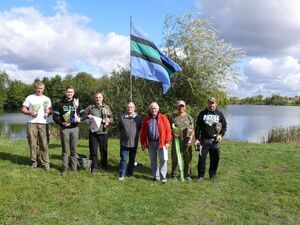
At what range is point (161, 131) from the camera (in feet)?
27.3

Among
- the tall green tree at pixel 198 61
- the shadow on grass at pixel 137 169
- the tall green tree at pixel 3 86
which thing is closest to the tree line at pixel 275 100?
the tall green tree at pixel 3 86

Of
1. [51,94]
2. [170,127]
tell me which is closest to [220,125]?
[170,127]

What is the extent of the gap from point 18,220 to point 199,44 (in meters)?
17.3

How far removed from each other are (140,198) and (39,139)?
2.96 metres

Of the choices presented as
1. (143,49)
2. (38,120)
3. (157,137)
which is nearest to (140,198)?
(157,137)

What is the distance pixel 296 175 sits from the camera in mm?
9539

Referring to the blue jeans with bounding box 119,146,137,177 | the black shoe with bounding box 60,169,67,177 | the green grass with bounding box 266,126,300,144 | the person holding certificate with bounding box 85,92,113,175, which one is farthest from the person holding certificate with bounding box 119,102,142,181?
the green grass with bounding box 266,126,300,144

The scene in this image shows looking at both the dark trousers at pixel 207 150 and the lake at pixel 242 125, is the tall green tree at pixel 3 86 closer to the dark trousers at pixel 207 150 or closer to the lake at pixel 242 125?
the lake at pixel 242 125

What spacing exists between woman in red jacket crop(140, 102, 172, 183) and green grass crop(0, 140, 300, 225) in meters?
0.29

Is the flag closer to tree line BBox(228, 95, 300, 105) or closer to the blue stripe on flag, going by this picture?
the blue stripe on flag

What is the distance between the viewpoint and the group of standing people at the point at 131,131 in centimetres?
841

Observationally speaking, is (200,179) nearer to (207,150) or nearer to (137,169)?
(207,150)

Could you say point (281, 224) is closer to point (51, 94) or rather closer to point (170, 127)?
point (170, 127)

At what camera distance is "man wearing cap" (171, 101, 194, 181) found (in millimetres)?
8680
